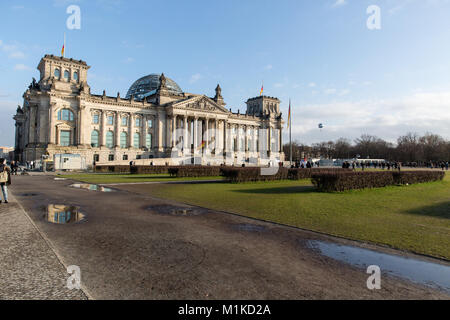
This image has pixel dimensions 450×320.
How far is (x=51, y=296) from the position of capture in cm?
394

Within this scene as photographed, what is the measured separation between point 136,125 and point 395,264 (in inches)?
2995

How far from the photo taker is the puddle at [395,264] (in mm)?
4863

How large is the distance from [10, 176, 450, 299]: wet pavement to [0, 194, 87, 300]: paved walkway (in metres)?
0.30

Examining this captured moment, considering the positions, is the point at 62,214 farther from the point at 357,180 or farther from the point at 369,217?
the point at 357,180

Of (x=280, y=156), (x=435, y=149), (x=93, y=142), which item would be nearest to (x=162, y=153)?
(x=93, y=142)

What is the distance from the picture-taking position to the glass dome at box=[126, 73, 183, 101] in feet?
288

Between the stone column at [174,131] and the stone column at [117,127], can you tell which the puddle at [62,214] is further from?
the stone column at [174,131]

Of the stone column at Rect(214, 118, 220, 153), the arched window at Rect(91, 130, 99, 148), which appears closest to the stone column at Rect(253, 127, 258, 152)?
the stone column at Rect(214, 118, 220, 153)

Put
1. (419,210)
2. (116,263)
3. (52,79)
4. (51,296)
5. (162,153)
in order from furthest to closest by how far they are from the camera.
Result: (162,153) → (52,79) → (419,210) → (116,263) → (51,296)

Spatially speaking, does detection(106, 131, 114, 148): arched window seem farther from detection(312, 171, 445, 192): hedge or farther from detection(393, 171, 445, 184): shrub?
detection(393, 171, 445, 184): shrub

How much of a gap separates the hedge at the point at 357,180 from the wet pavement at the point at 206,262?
10.6m

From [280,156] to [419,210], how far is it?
3529 inches

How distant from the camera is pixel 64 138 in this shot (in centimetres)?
6431
